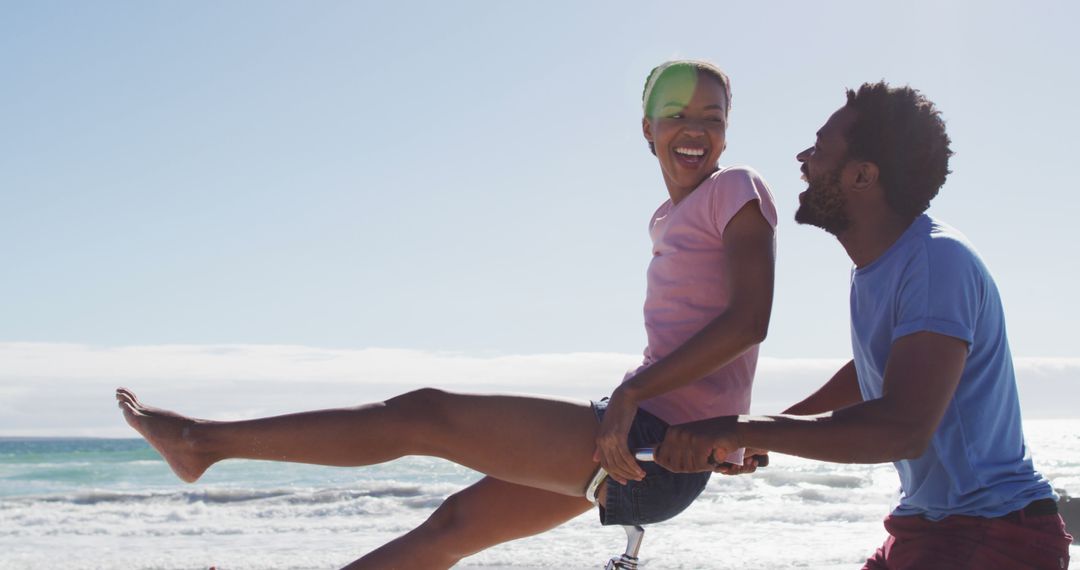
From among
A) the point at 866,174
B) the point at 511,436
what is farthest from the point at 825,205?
the point at 511,436

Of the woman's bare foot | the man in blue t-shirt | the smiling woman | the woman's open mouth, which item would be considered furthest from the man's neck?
the woman's bare foot

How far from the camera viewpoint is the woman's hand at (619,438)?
219cm

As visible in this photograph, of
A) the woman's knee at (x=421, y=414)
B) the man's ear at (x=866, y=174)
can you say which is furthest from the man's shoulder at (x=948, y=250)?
the woman's knee at (x=421, y=414)

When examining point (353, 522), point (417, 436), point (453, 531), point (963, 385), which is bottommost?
point (353, 522)

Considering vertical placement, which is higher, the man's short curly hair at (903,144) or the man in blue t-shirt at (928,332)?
the man's short curly hair at (903,144)

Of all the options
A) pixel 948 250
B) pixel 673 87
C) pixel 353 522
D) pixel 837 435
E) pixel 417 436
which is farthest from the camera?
pixel 353 522

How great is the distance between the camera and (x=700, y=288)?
2.48 m

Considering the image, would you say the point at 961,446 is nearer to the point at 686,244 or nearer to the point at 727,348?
the point at 727,348

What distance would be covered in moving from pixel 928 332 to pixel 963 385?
0.26m

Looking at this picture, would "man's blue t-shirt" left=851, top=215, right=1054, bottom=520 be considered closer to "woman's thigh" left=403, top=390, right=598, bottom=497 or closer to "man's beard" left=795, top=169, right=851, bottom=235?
"man's beard" left=795, top=169, right=851, bottom=235

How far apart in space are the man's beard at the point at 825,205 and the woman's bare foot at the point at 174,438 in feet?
4.52

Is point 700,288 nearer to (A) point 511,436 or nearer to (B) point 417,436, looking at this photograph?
(A) point 511,436

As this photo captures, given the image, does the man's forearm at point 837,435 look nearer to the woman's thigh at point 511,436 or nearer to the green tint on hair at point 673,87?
the woman's thigh at point 511,436

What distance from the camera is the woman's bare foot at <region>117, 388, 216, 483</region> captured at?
230 centimetres
